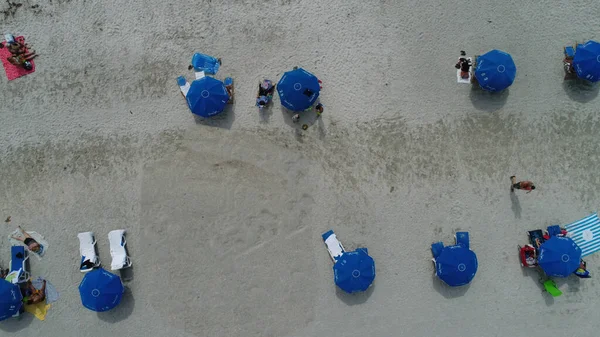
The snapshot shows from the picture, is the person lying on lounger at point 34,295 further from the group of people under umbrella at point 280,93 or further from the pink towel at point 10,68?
the group of people under umbrella at point 280,93

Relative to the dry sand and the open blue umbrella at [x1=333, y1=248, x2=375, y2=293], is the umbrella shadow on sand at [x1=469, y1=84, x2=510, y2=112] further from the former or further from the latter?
the open blue umbrella at [x1=333, y1=248, x2=375, y2=293]

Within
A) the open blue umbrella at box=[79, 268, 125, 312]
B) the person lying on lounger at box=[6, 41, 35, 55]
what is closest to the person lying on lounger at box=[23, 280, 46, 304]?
the open blue umbrella at box=[79, 268, 125, 312]

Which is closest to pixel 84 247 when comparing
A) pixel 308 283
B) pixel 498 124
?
pixel 308 283

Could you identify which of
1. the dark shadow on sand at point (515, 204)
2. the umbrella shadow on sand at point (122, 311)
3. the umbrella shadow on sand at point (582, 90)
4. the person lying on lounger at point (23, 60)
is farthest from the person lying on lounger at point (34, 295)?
the umbrella shadow on sand at point (582, 90)

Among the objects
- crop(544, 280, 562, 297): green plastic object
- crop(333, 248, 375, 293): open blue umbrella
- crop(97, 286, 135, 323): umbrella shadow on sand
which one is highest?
crop(333, 248, 375, 293): open blue umbrella

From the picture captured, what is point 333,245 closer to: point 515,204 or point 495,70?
point 515,204

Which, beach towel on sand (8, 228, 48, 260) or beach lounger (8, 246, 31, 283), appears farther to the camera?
beach towel on sand (8, 228, 48, 260)

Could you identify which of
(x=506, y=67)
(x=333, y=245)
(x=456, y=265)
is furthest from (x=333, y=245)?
(x=506, y=67)
